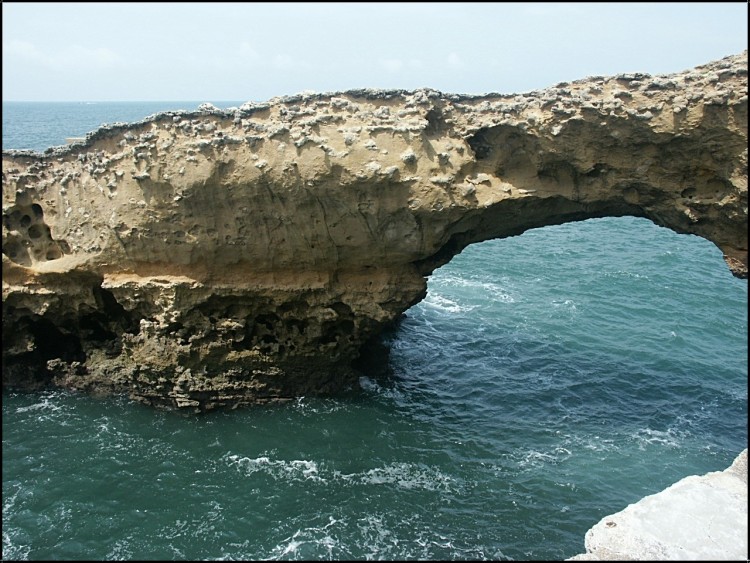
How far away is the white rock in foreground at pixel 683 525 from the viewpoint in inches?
Answer: 605

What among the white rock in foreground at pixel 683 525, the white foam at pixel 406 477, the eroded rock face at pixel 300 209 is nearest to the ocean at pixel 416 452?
the white foam at pixel 406 477

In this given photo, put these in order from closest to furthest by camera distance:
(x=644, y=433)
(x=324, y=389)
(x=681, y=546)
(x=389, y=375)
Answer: (x=681, y=546)
(x=644, y=433)
(x=324, y=389)
(x=389, y=375)

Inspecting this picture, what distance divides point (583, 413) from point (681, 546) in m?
7.88

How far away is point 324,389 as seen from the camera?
24.1 meters

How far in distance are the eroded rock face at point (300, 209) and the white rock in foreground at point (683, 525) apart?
23.1 feet

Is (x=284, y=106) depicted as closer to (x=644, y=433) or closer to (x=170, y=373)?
(x=170, y=373)

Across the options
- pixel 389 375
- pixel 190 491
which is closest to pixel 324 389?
pixel 389 375

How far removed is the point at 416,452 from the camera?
68.2ft

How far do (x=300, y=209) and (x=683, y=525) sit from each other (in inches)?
563

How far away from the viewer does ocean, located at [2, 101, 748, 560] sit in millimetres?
16969

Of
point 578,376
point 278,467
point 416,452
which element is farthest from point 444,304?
point 278,467

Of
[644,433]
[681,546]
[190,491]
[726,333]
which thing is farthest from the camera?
[726,333]

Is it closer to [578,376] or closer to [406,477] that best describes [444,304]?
[578,376]

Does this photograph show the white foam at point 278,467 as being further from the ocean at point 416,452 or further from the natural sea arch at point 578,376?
the natural sea arch at point 578,376
